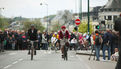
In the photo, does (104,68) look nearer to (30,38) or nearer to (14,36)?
(30,38)

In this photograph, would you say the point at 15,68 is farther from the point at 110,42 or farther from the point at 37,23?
the point at 37,23

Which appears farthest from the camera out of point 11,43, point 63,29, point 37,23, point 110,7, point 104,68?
point 37,23

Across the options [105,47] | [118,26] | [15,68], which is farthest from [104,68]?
[118,26]

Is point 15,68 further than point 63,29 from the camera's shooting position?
No

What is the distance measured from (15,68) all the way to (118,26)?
860 cm

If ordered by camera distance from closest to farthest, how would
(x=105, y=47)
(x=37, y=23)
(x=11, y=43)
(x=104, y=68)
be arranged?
(x=104, y=68)
(x=105, y=47)
(x=11, y=43)
(x=37, y=23)

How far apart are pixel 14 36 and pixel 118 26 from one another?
30507 millimetres

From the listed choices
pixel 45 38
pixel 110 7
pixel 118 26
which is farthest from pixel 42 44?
pixel 110 7

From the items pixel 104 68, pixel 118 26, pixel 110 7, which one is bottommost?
pixel 104 68

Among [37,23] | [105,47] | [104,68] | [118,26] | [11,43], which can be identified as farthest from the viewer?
[37,23]

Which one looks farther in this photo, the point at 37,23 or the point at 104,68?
the point at 37,23

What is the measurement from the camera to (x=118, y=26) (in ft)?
25.7

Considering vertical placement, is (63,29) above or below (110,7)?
below

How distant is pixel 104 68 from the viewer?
17.1 metres
